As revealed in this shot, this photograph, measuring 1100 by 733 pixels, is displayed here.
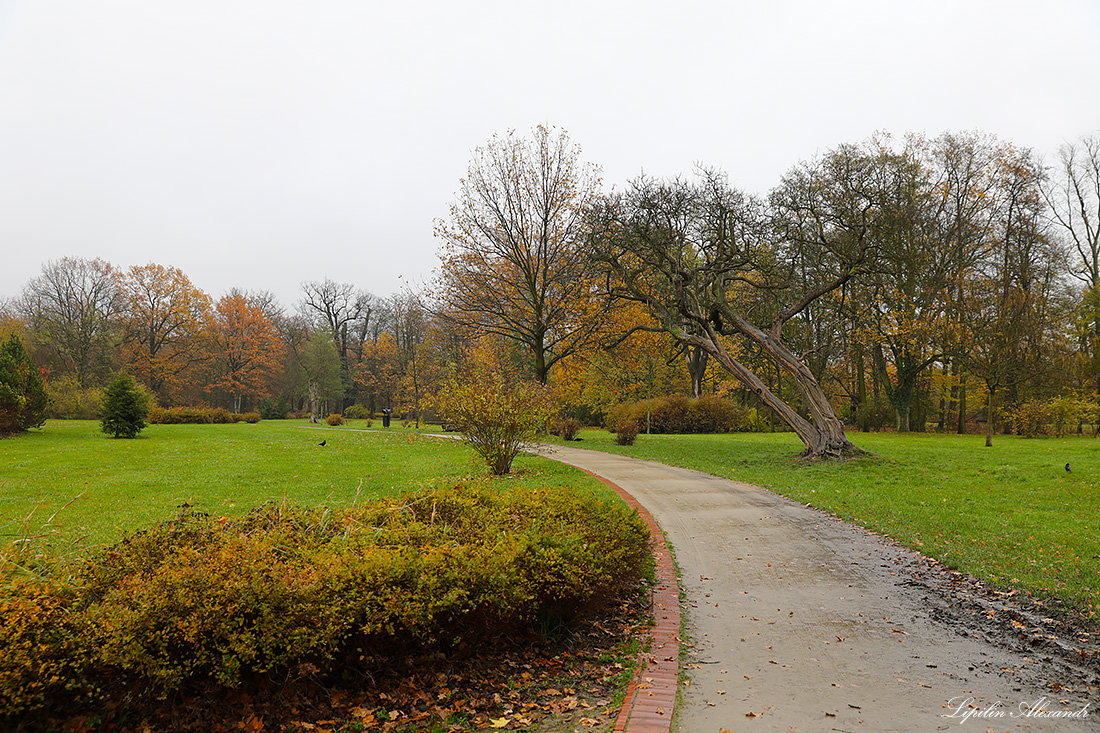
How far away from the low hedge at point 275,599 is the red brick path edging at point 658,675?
505 mm

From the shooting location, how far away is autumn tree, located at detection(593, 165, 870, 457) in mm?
16797

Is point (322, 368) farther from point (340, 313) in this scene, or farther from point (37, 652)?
point (37, 652)

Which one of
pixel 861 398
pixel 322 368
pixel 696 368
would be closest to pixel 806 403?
pixel 696 368

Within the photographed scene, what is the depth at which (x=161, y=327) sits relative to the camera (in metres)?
40.9

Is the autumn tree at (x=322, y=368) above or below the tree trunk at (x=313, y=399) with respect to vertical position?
above

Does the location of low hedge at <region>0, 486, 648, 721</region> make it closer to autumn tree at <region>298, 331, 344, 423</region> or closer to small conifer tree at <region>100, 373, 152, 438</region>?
small conifer tree at <region>100, 373, 152, 438</region>

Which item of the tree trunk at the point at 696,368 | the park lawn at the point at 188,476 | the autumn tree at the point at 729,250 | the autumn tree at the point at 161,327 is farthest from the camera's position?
the autumn tree at the point at 161,327

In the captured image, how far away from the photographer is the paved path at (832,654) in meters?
3.32

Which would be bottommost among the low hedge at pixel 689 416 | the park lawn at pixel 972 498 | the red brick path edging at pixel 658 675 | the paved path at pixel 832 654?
the red brick path edging at pixel 658 675

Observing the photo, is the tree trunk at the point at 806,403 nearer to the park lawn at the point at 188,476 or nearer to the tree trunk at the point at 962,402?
the park lawn at the point at 188,476

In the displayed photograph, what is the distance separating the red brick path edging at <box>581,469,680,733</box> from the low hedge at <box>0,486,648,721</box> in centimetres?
50

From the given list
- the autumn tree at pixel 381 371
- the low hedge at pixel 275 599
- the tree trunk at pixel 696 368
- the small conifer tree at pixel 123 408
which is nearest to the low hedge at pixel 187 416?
the small conifer tree at pixel 123 408

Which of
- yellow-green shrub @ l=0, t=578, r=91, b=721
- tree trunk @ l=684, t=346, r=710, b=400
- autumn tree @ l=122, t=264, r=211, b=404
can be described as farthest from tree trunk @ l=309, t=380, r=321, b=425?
yellow-green shrub @ l=0, t=578, r=91, b=721

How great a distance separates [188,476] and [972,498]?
49.0ft
